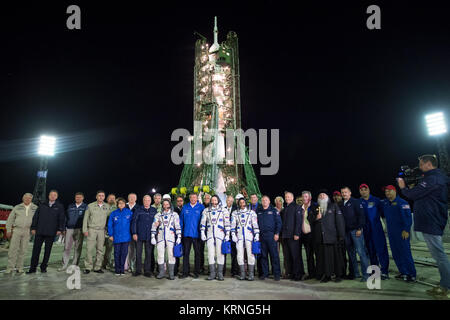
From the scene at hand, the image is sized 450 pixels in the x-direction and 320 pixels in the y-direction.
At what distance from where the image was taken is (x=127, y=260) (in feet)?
23.1

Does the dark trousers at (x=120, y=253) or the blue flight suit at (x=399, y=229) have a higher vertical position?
the blue flight suit at (x=399, y=229)

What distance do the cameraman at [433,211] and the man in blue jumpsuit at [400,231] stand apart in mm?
1054

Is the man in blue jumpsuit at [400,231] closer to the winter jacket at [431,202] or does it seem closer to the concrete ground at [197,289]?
the concrete ground at [197,289]

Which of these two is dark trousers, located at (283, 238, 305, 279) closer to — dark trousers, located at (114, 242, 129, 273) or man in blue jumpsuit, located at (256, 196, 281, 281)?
man in blue jumpsuit, located at (256, 196, 281, 281)

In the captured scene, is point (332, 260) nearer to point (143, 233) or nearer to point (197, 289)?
point (197, 289)

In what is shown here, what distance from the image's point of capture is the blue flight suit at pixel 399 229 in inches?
213

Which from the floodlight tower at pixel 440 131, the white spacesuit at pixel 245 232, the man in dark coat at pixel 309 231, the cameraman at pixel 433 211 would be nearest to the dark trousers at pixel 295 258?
the man in dark coat at pixel 309 231

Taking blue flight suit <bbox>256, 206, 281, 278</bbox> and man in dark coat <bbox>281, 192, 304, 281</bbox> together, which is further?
blue flight suit <bbox>256, 206, 281, 278</bbox>

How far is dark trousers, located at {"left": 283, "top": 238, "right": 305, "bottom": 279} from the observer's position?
18.9ft

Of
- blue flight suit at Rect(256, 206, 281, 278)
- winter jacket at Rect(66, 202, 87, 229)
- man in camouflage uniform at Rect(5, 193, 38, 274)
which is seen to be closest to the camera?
blue flight suit at Rect(256, 206, 281, 278)

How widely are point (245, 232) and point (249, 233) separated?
0.09 meters

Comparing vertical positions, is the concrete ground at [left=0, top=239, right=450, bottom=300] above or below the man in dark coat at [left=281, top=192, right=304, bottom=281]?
below

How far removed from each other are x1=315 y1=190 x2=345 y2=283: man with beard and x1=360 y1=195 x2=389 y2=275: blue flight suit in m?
0.86

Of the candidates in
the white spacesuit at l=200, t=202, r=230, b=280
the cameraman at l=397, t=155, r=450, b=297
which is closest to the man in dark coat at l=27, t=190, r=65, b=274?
the white spacesuit at l=200, t=202, r=230, b=280
